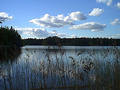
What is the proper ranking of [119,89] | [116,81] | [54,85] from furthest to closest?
[54,85] < [116,81] < [119,89]

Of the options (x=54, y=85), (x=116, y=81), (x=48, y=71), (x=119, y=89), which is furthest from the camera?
(x=48, y=71)

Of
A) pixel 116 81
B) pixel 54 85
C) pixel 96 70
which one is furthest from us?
pixel 54 85

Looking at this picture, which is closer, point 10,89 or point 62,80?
point 10,89

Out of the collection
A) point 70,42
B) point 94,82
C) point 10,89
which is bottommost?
point 10,89

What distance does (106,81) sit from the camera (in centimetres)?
543

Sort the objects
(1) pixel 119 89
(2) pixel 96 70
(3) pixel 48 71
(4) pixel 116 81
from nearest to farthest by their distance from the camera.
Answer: (1) pixel 119 89 → (4) pixel 116 81 → (2) pixel 96 70 → (3) pixel 48 71

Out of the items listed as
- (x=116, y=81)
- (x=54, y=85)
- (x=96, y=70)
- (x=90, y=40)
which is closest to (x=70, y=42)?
(x=90, y=40)

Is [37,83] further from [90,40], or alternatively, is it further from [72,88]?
[90,40]

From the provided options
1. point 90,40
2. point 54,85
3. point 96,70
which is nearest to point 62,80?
point 54,85

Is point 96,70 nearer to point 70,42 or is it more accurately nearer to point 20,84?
point 70,42

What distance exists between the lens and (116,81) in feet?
17.3

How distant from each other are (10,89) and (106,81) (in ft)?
12.2

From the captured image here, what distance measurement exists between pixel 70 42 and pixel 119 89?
2599mm

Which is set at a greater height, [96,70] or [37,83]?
[96,70]
